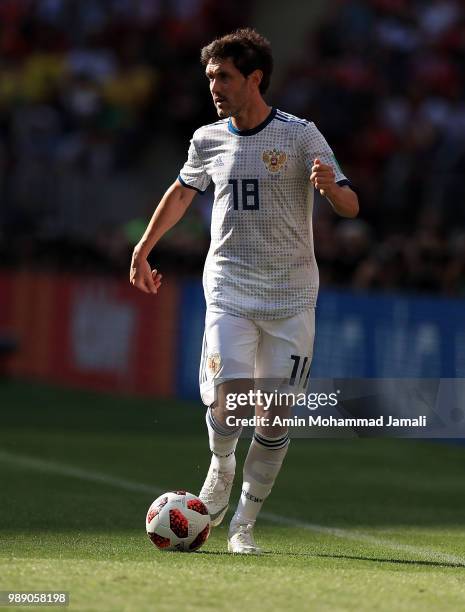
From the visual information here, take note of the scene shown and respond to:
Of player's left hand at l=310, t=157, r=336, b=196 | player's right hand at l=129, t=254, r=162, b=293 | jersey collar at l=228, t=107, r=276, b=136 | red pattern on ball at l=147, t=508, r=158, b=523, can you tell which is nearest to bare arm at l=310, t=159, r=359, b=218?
player's left hand at l=310, t=157, r=336, b=196

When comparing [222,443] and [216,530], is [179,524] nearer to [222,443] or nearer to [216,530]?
[222,443]

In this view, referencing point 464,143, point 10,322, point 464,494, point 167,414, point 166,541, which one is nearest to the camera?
point 166,541

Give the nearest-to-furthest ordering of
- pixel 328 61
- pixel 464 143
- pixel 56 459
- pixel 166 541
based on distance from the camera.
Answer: pixel 166 541, pixel 56 459, pixel 464 143, pixel 328 61

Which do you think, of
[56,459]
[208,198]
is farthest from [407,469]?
[208,198]

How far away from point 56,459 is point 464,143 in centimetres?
884

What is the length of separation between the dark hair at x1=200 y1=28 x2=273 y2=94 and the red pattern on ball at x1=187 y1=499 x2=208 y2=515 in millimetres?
2061

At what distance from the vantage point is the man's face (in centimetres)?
733

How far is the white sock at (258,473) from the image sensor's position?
24.7 feet

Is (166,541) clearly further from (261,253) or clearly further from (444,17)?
(444,17)

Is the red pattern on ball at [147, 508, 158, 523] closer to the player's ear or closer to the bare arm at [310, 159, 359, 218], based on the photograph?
the bare arm at [310, 159, 359, 218]

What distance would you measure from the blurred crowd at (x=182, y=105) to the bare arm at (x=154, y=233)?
31.1 ft

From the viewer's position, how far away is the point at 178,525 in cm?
729

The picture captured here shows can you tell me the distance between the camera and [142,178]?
22.8 metres

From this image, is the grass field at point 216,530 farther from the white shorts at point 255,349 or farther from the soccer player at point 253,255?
the white shorts at point 255,349
